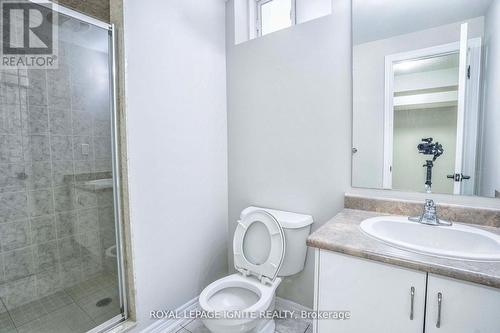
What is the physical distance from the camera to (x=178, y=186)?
1638 mm

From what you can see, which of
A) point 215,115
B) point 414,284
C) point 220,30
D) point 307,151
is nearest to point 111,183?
point 215,115

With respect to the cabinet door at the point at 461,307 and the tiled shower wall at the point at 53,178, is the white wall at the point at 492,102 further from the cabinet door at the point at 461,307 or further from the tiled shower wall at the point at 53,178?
the tiled shower wall at the point at 53,178

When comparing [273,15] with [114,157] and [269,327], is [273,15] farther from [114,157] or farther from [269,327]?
[269,327]

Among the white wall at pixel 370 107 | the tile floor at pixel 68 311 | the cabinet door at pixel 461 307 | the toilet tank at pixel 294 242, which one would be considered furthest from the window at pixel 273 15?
the tile floor at pixel 68 311

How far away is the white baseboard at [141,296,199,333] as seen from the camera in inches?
59.2

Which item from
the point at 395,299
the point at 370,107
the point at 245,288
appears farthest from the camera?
the point at 245,288

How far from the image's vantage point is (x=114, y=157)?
140cm

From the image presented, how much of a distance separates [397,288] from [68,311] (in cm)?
194

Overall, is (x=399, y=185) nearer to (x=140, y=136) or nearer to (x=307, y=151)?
(x=307, y=151)

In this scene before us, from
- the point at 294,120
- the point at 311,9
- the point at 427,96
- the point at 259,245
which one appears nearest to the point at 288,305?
the point at 259,245

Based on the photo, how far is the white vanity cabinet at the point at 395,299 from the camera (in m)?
0.76

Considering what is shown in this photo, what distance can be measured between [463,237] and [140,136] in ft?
5.55

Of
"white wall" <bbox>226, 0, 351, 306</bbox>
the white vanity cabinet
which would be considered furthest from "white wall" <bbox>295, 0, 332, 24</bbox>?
the white vanity cabinet

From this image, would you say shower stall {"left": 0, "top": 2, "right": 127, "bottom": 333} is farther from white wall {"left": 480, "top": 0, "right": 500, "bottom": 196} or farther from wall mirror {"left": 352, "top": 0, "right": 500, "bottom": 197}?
white wall {"left": 480, "top": 0, "right": 500, "bottom": 196}
